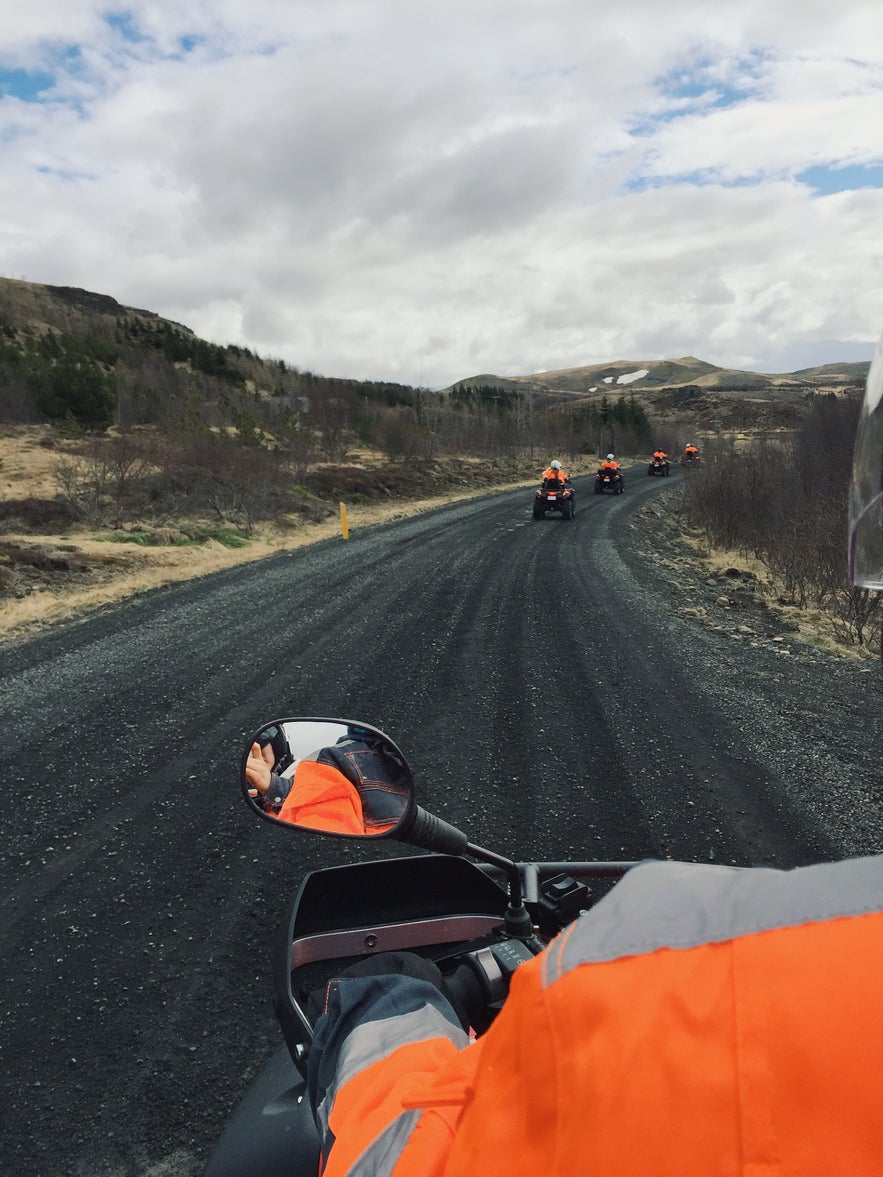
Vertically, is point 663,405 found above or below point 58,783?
above

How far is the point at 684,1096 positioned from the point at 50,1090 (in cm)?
229

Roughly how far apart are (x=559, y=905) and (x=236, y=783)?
2.93 m

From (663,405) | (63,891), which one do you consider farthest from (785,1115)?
(663,405)

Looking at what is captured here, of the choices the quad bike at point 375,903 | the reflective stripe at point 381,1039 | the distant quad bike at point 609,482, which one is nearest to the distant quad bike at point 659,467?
the distant quad bike at point 609,482

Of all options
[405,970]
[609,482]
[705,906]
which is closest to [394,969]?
[405,970]

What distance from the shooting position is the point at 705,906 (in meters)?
0.67

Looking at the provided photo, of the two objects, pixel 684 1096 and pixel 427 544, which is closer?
pixel 684 1096

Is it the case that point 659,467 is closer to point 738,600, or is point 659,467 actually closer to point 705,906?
point 738,600

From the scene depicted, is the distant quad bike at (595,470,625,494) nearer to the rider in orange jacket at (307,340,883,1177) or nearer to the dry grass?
the dry grass

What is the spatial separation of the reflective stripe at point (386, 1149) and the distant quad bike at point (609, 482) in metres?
26.5

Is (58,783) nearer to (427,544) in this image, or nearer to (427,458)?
(427,544)

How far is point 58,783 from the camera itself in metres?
4.14

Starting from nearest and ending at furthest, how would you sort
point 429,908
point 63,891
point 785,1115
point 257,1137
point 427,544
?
point 785,1115, point 257,1137, point 429,908, point 63,891, point 427,544

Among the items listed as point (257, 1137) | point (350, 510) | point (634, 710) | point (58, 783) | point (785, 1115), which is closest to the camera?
point (785, 1115)
